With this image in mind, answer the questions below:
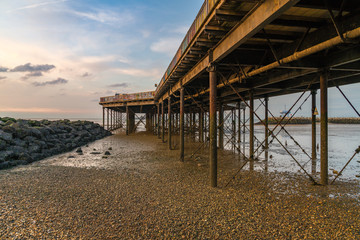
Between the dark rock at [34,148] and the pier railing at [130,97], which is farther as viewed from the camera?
the pier railing at [130,97]

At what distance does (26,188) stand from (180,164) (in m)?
6.64

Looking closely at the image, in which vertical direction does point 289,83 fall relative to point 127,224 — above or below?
above

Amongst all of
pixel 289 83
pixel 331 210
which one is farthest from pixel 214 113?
pixel 289 83

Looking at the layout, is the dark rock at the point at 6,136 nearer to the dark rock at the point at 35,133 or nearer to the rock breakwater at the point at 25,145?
the rock breakwater at the point at 25,145

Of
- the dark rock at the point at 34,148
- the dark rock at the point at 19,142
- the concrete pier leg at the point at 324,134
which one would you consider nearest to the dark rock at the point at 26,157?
the dark rock at the point at 34,148

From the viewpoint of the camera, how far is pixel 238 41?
505cm

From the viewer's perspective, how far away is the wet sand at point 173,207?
407 centimetres

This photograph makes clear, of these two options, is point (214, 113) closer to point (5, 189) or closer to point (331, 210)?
point (331, 210)

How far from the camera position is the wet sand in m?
4.07

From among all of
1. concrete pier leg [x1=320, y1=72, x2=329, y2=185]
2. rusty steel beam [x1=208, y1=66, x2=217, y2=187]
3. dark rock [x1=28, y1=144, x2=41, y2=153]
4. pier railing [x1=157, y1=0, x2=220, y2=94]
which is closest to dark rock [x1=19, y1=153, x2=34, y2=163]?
dark rock [x1=28, y1=144, x2=41, y2=153]

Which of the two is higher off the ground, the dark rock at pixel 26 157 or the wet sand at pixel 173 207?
the dark rock at pixel 26 157

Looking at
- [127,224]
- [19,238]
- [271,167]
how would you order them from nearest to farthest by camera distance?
1. [19,238]
2. [127,224]
3. [271,167]

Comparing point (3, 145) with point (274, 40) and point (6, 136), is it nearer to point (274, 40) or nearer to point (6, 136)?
point (6, 136)

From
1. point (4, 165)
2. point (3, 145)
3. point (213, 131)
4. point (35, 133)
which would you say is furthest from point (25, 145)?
point (213, 131)
